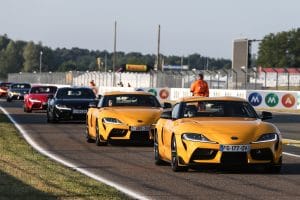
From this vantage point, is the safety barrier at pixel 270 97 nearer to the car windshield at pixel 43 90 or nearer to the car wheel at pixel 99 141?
the car windshield at pixel 43 90

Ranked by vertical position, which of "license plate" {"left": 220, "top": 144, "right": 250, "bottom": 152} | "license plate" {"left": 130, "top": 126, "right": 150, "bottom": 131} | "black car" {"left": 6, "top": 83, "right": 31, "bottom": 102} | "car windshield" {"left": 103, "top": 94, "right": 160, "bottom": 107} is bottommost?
"black car" {"left": 6, "top": 83, "right": 31, "bottom": 102}

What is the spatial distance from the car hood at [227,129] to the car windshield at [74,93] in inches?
669

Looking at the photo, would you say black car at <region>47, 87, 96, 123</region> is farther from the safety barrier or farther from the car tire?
the safety barrier

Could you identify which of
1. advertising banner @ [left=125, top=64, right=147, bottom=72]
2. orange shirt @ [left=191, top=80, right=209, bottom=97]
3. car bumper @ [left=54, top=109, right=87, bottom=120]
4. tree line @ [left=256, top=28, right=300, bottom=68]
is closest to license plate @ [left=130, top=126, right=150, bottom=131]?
orange shirt @ [left=191, top=80, right=209, bottom=97]

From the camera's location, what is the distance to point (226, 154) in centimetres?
1368

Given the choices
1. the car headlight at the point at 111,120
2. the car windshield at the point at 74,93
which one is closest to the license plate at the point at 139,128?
the car headlight at the point at 111,120

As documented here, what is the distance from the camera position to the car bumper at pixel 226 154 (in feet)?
44.9

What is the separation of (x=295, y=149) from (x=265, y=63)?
146393mm

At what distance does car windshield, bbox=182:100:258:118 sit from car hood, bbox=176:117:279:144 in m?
0.58

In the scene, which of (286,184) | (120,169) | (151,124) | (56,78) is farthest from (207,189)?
(56,78)

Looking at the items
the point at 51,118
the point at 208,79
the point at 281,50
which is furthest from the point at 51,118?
the point at 281,50

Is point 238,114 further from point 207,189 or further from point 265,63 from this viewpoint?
point 265,63

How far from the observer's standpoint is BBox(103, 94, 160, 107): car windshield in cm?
2169

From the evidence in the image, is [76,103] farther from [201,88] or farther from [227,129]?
[227,129]
